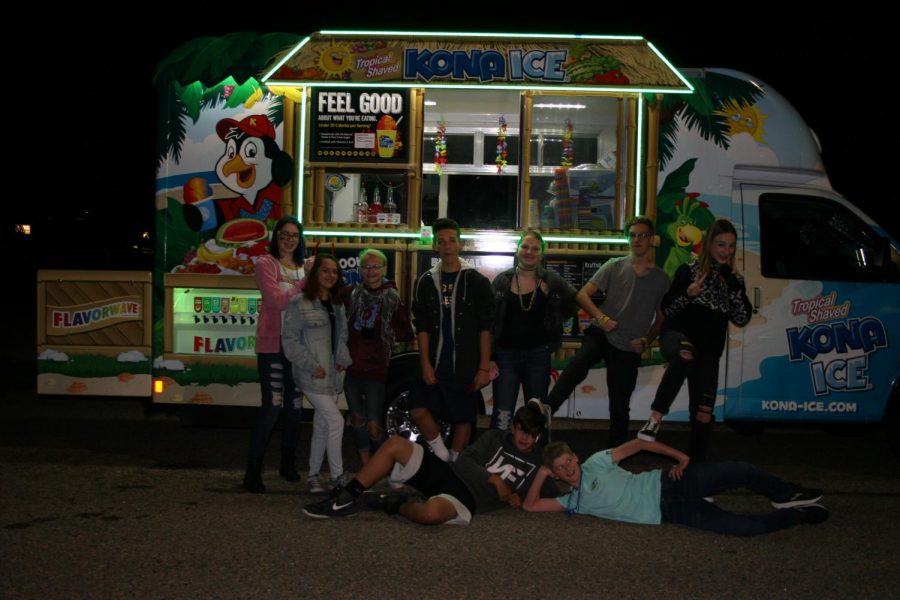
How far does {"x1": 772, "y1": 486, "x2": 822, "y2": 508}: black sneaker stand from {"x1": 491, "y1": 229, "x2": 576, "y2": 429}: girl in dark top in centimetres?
183

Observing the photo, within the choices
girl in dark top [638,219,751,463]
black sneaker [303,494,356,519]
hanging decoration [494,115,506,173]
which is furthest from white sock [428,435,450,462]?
hanging decoration [494,115,506,173]

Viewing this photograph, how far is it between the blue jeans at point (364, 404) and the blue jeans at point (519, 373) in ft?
2.77

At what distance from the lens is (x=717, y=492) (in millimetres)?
5262

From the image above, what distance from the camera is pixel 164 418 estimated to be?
28.8 feet

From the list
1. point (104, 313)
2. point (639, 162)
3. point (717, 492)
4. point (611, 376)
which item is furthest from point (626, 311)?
point (104, 313)

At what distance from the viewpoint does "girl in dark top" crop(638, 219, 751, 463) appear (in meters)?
6.08

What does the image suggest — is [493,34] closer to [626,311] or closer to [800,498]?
[626,311]

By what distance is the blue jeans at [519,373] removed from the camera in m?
6.42

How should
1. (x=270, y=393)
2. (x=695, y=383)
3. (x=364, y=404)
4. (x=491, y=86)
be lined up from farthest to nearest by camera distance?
(x=491, y=86), (x=364, y=404), (x=695, y=383), (x=270, y=393)

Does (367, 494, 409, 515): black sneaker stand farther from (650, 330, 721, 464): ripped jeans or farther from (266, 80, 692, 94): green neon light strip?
(266, 80, 692, 94): green neon light strip

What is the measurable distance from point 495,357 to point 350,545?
204 centimetres

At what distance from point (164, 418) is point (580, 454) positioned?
4.21 metres

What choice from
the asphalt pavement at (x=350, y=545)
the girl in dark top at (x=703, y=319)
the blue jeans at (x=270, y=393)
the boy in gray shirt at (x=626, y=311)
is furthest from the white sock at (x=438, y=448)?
the girl in dark top at (x=703, y=319)

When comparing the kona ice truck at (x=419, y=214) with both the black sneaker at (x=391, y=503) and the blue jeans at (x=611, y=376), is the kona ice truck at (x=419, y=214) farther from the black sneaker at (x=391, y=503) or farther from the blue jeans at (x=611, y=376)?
the black sneaker at (x=391, y=503)
